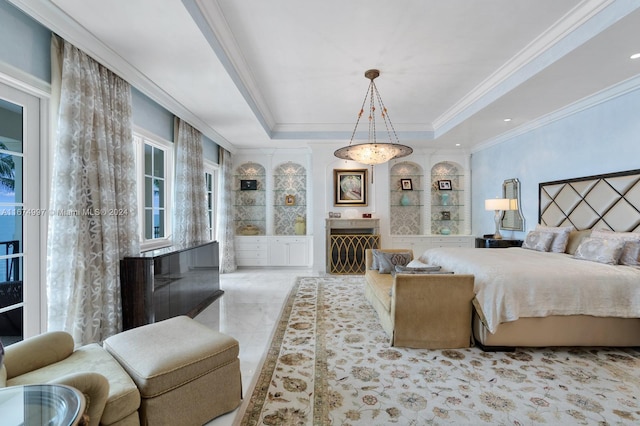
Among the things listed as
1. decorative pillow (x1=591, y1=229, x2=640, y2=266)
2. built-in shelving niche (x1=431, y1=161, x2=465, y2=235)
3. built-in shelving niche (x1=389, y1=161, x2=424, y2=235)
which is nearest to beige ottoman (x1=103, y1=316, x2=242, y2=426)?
decorative pillow (x1=591, y1=229, x2=640, y2=266)

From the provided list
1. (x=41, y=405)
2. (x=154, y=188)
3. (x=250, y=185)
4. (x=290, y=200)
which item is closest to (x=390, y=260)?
(x=154, y=188)

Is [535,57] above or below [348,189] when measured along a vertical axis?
above

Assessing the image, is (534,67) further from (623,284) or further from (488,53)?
(623,284)

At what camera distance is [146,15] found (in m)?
2.17

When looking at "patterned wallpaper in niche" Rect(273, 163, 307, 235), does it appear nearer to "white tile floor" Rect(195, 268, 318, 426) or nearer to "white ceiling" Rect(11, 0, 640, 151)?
"white tile floor" Rect(195, 268, 318, 426)

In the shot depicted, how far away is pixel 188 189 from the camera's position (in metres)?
4.49

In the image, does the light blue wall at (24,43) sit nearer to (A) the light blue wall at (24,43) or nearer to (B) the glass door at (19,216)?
(A) the light blue wall at (24,43)

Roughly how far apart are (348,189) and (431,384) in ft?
14.7

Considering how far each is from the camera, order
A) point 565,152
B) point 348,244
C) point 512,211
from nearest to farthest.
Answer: point 565,152
point 512,211
point 348,244

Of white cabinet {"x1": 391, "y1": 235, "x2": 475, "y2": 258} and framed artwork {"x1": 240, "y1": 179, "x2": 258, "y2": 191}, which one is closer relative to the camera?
white cabinet {"x1": 391, "y1": 235, "x2": 475, "y2": 258}

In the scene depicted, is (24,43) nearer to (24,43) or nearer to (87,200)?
(24,43)

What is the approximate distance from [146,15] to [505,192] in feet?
19.0

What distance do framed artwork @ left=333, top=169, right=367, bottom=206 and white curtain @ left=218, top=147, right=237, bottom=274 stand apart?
2243 millimetres

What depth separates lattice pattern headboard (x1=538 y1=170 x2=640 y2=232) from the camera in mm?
3320
